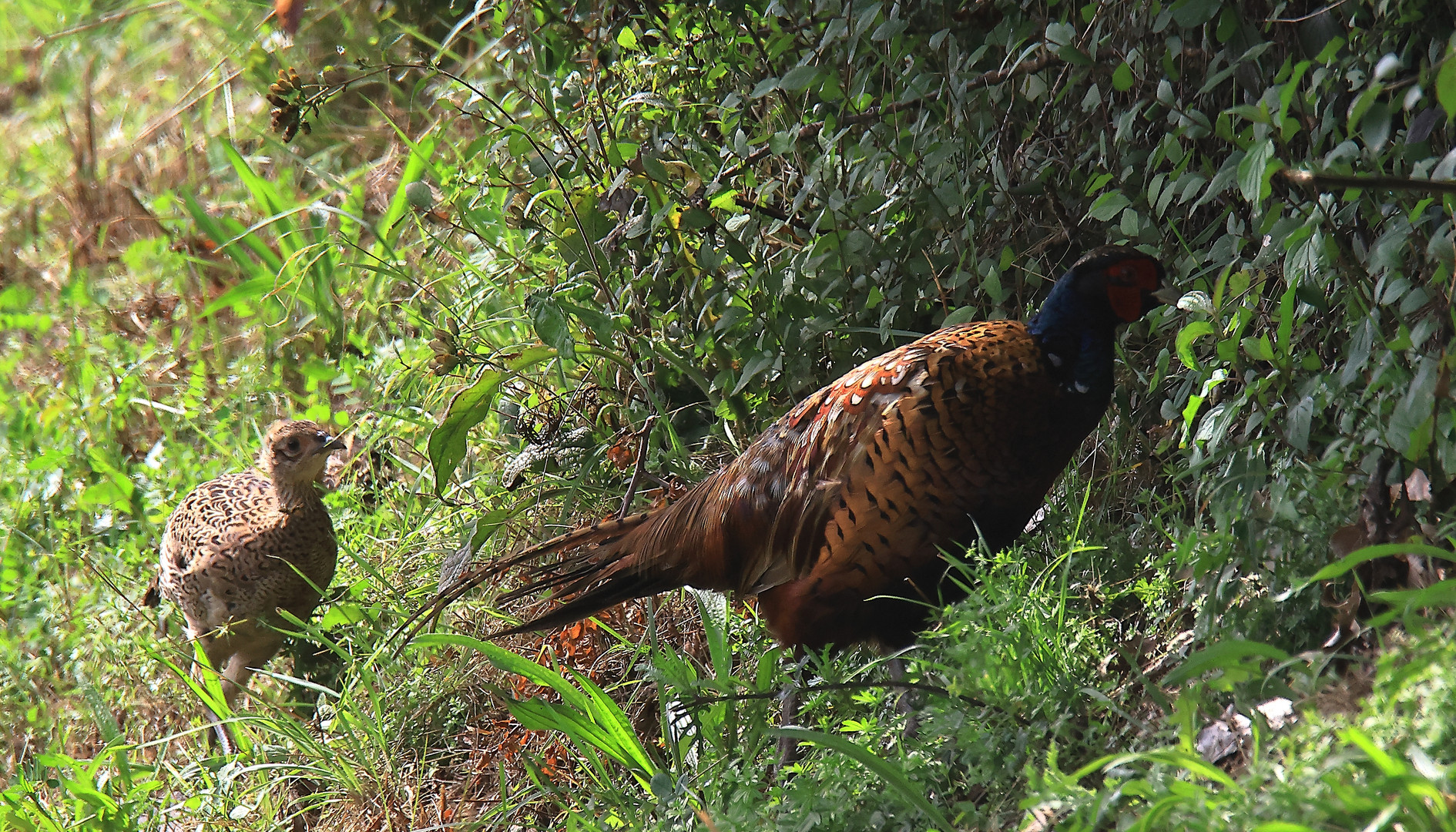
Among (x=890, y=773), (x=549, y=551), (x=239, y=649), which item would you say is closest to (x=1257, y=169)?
(x=890, y=773)

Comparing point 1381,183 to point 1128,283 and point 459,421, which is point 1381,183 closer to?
point 1128,283

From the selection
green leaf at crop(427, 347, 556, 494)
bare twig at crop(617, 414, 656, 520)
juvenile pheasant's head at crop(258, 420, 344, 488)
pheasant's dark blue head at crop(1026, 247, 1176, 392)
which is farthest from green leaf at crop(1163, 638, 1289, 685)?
juvenile pheasant's head at crop(258, 420, 344, 488)

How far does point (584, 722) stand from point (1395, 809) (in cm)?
183

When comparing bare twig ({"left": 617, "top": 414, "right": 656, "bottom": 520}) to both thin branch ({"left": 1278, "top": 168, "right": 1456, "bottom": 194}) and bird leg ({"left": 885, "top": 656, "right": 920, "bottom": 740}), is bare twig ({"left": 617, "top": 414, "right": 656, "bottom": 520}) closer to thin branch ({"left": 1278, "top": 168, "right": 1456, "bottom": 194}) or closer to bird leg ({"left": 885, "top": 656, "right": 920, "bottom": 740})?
bird leg ({"left": 885, "top": 656, "right": 920, "bottom": 740})

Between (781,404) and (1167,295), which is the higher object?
(1167,295)

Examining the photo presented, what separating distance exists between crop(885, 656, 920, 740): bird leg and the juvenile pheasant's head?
230 centimetres

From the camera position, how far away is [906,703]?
111 inches

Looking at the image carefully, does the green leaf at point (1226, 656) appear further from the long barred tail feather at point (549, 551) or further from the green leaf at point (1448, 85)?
the long barred tail feather at point (549, 551)

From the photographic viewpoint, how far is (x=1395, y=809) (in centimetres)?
144

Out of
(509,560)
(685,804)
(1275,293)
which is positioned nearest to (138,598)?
(509,560)

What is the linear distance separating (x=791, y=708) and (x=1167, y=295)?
129cm

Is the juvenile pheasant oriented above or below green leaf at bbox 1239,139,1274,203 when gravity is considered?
below

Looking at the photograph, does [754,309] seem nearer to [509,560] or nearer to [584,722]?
[509,560]

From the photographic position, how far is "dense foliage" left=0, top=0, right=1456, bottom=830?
2.17 metres
